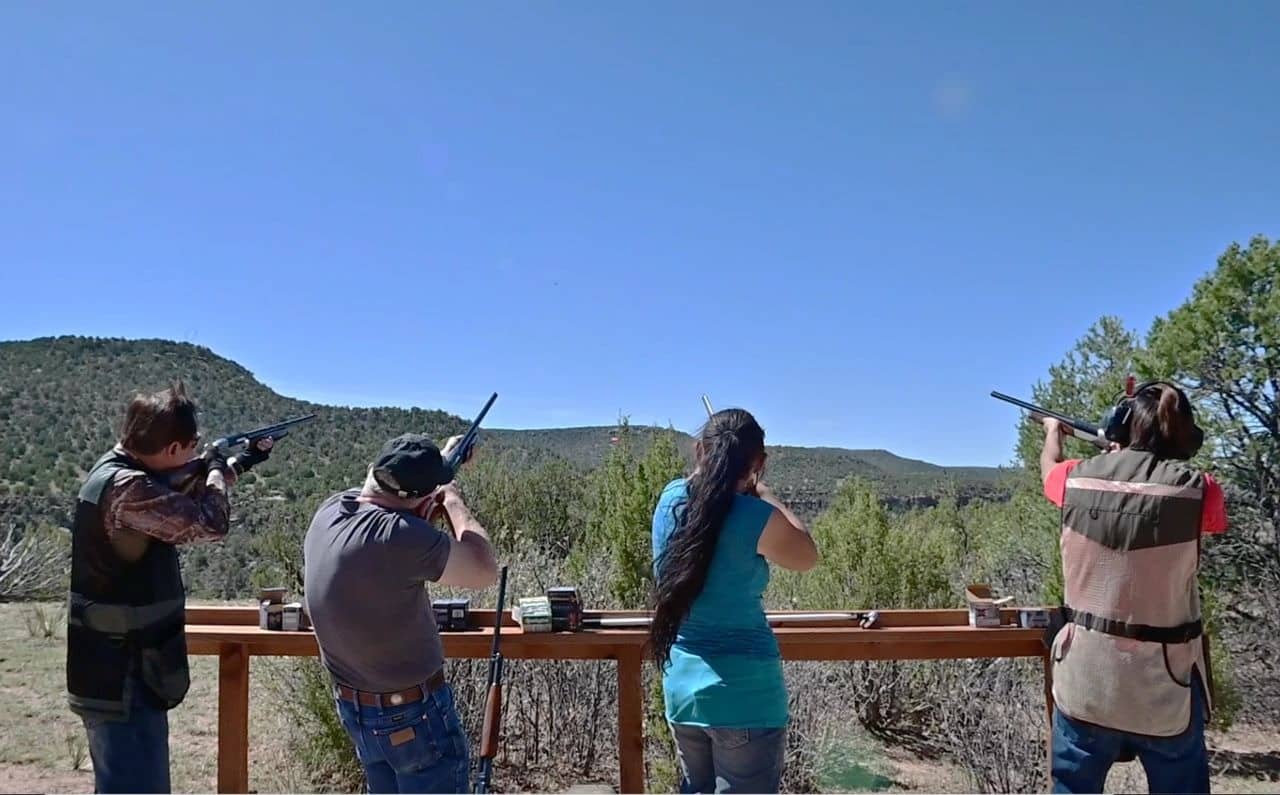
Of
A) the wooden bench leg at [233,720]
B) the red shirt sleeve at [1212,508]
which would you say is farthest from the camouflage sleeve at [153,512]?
the red shirt sleeve at [1212,508]

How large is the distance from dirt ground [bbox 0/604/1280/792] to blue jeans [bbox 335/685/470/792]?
364 centimetres

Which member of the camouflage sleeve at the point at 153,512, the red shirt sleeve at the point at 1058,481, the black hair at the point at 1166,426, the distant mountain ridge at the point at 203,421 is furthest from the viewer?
the distant mountain ridge at the point at 203,421

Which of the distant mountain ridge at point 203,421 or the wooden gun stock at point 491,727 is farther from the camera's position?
the distant mountain ridge at point 203,421

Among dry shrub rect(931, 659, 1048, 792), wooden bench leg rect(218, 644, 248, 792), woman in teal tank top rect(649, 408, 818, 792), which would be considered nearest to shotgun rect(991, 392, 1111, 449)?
woman in teal tank top rect(649, 408, 818, 792)

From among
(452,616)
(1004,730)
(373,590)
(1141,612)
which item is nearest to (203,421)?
(1004,730)

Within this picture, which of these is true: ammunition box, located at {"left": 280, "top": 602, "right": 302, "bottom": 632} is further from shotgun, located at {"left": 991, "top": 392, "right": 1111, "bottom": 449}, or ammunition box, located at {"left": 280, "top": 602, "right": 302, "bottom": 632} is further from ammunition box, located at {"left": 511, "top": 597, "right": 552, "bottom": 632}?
shotgun, located at {"left": 991, "top": 392, "right": 1111, "bottom": 449}

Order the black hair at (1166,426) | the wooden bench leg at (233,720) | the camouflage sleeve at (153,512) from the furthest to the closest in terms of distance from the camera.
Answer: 1. the wooden bench leg at (233,720)
2. the black hair at (1166,426)
3. the camouflage sleeve at (153,512)

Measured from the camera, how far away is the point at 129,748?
2.47 meters

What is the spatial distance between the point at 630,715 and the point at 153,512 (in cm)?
159

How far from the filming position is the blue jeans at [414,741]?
96.2 inches

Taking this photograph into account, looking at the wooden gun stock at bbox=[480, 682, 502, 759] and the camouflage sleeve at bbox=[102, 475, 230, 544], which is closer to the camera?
the camouflage sleeve at bbox=[102, 475, 230, 544]

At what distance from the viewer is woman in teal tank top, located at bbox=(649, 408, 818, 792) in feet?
7.68

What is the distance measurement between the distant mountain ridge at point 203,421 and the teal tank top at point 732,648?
1411 cm

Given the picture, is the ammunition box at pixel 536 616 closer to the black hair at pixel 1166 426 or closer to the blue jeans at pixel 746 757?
the blue jeans at pixel 746 757
